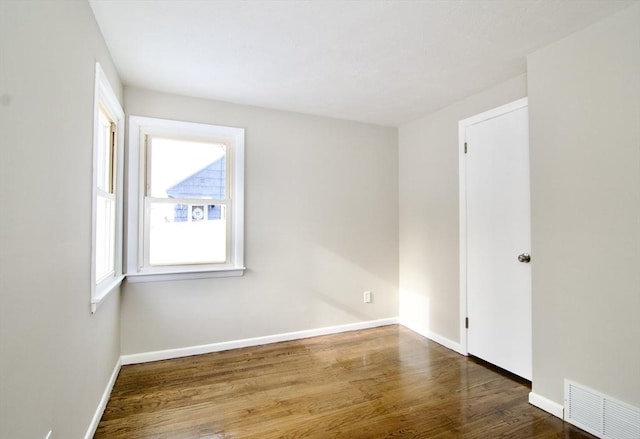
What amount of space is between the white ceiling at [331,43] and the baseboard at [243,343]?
2455 mm

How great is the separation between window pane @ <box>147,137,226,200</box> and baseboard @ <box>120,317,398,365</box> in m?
1.47

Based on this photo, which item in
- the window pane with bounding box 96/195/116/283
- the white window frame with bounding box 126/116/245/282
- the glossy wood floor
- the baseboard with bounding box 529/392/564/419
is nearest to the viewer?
the glossy wood floor

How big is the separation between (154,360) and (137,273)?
0.82 metres

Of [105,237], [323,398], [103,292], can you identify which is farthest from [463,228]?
[105,237]

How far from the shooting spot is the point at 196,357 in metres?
2.98

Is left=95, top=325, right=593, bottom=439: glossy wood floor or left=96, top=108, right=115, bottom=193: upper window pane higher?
A: left=96, top=108, right=115, bottom=193: upper window pane

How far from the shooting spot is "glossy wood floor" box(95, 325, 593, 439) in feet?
6.45

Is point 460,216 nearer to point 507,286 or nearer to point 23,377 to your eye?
point 507,286

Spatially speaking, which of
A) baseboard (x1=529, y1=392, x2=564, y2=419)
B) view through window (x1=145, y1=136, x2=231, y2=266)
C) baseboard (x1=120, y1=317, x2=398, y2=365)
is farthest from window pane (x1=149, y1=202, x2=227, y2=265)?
baseboard (x1=529, y1=392, x2=564, y2=419)

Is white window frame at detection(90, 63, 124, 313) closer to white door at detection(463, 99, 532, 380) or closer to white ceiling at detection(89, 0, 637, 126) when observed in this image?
white ceiling at detection(89, 0, 637, 126)

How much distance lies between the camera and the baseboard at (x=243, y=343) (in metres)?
2.87

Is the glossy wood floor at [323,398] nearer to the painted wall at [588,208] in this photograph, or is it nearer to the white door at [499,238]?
the white door at [499,238]

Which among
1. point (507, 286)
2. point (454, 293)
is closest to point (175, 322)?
point (454, 293)

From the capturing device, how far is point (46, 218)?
4.14 ft
